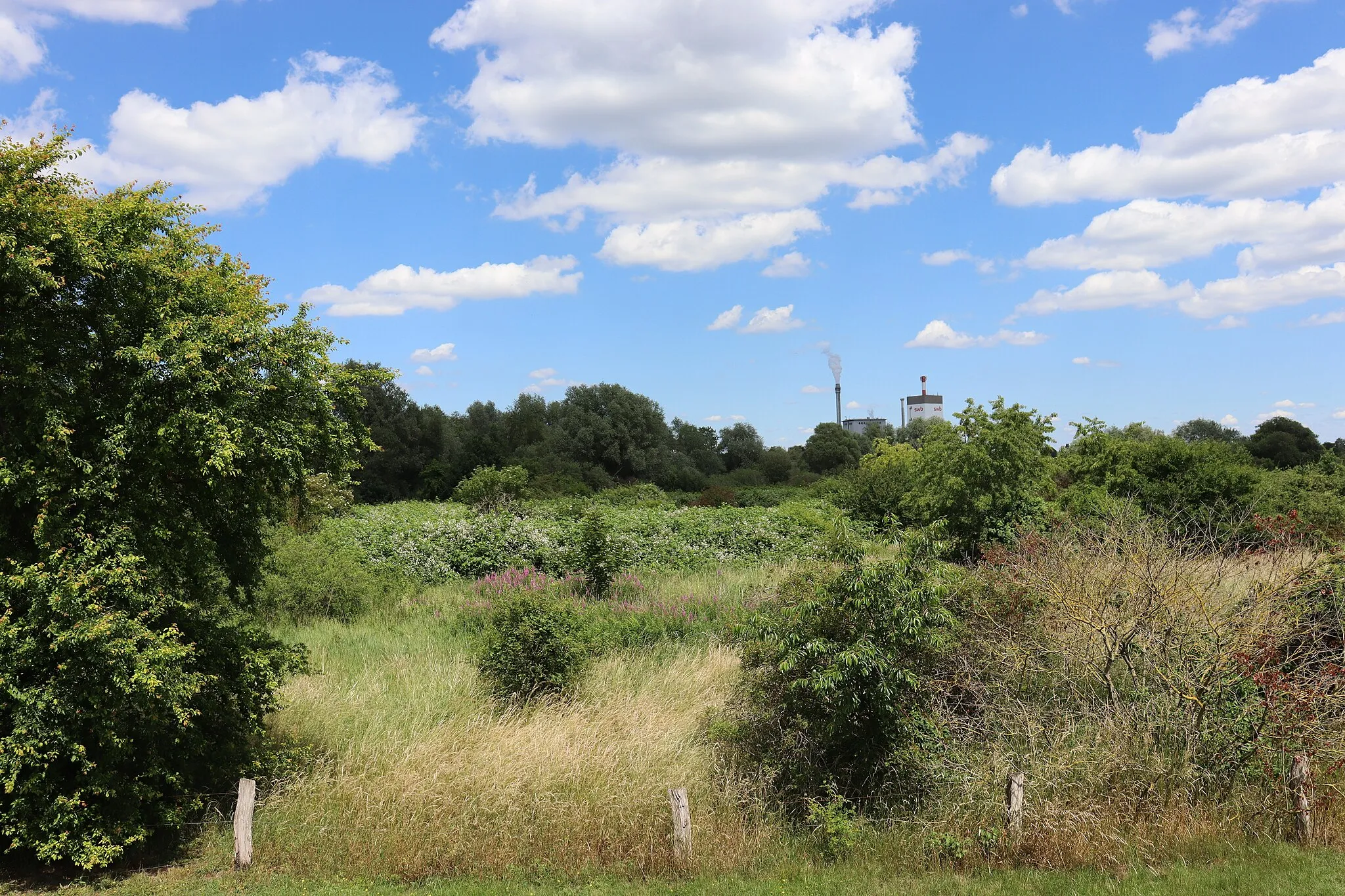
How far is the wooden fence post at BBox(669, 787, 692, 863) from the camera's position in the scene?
7.77 meters

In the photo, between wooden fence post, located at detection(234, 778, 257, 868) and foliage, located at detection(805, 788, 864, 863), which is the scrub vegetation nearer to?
foliage, located at detection(805, 788, 864, 863)

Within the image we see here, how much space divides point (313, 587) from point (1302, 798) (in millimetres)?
16983

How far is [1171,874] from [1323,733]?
2847 mm

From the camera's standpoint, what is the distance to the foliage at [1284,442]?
57.9 m

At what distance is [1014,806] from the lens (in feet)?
25.2

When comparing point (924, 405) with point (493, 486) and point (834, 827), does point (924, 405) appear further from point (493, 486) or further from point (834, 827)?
point (834, 827)

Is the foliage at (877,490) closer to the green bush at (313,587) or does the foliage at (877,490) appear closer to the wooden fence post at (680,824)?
the green bush at (313,587)

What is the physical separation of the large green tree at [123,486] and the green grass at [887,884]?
1183 mm

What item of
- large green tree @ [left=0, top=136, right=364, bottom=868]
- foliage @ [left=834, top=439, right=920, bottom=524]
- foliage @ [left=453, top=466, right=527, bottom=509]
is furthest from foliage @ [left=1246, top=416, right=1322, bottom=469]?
large green tree @ [left=0, top=136, right=364, bottom=868]

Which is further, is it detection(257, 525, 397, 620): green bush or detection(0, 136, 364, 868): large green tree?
detection(257, 525, 397, 620): green bush

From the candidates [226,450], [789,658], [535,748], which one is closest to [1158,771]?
[789,658]

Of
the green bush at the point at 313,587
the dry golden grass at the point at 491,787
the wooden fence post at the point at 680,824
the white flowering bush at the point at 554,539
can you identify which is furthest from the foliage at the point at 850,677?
the green bush at the point at 313,587

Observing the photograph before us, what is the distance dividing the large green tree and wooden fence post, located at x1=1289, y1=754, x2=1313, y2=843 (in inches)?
390

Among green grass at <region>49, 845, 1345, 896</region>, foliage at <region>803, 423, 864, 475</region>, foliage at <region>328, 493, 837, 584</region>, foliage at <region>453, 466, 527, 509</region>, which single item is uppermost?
foliage at <region>803, 423, 864, 475</region>
